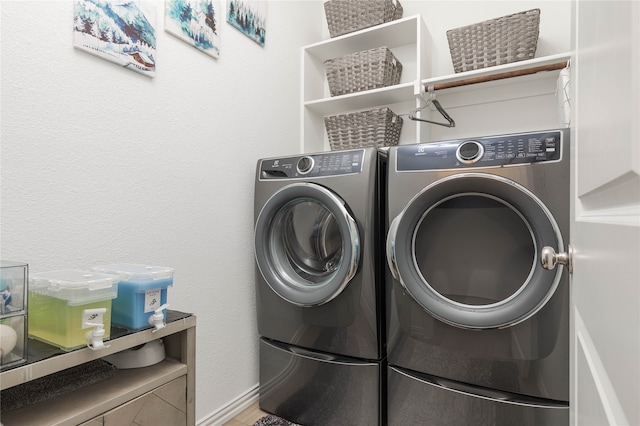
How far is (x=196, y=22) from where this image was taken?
146cm

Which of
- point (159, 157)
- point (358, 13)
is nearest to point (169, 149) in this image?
point (159, 157)

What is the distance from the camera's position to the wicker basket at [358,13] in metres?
1.96

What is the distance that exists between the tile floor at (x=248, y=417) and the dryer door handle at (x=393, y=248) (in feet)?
3.05

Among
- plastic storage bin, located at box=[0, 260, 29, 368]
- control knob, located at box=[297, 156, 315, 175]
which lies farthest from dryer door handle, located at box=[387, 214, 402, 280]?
plastic storage bin, located at box=[0, 260, 29, 368]

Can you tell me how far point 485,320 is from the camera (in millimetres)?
1173

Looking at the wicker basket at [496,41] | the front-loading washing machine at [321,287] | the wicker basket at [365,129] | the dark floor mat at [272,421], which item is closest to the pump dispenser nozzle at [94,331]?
the front-loading washing machine at [321,287]

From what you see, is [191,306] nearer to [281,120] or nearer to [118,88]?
[118,88]

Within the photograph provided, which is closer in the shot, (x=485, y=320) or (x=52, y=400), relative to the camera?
(x=52, y=400)

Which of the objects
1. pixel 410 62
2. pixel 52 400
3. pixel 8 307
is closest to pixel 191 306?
pixel 52 400

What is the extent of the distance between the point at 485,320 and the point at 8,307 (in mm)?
1246

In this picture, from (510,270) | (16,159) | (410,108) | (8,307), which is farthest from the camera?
(410,108)

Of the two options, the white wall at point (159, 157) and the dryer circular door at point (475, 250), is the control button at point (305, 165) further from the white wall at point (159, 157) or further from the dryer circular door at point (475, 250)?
the dryer circular door at point (475, 250)

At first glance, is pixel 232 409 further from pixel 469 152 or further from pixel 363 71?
pixel 363 71

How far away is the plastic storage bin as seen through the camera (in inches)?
26.8
